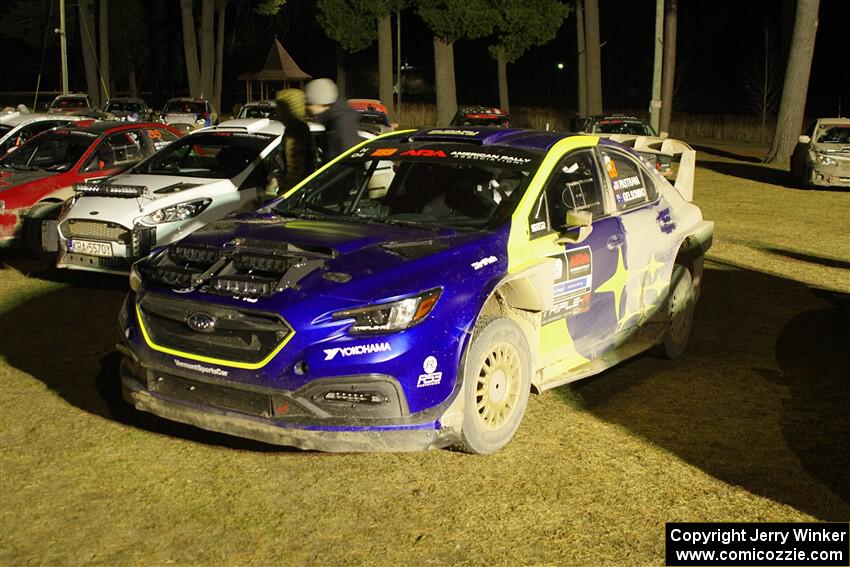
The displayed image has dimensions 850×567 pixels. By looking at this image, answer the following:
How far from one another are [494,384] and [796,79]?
90.5 feet

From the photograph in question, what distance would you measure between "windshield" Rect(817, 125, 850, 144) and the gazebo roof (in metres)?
38.8

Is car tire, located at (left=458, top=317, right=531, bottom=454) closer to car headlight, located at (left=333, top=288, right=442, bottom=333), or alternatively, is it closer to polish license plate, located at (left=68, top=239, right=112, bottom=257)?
car headlight, located at (left=333, top=288, right=442, bottom=333)

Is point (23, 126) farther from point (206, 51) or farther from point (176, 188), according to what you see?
Result: point (206, 51)

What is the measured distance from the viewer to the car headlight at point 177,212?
983 cm

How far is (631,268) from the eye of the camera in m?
6.95

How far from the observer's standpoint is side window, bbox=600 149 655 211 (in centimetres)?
708

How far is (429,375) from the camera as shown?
518cm

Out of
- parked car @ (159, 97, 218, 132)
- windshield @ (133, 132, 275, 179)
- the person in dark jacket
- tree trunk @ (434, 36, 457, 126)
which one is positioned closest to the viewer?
the person in dark jacket

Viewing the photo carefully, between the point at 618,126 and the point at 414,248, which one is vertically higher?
the point at 414,248

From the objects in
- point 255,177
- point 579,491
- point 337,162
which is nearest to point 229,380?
point 579,491

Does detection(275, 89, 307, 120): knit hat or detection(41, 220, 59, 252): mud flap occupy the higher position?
detection(275, 89, 307, 120): knit hat

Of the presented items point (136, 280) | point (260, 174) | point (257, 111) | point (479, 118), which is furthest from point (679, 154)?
point (479, 118)

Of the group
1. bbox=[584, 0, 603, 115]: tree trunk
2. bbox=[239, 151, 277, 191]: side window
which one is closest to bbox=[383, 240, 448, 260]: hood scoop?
bbox=[239, 151, 277, 191]: side window

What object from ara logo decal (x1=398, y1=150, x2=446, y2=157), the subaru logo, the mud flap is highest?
ara logo decal (x1=398, y1=150, x2=446, y2=157)
